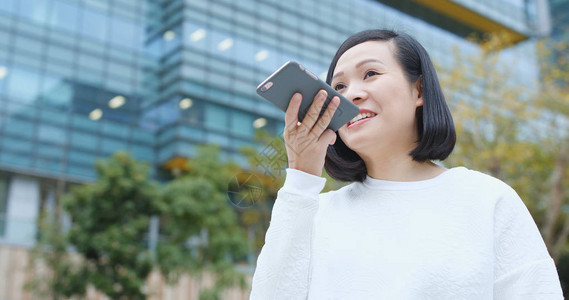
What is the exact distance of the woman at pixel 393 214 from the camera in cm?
134

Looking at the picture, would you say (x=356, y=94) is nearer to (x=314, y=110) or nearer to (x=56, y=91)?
(x=314, y=110)

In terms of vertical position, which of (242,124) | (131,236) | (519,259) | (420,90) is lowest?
(131,236)

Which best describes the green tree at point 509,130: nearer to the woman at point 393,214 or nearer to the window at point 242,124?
the window at point 242,124

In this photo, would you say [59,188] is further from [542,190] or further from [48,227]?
[542,190]

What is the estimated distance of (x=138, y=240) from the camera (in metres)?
12.3

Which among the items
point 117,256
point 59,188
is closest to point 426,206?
point 117,256

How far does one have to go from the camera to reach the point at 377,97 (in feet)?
4.95

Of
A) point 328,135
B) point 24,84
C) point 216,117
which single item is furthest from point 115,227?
point 328,135

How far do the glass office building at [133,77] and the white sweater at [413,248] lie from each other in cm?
1459

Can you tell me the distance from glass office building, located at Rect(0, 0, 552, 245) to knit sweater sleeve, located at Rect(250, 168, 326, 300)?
47.8 feet

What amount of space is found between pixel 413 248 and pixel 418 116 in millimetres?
400

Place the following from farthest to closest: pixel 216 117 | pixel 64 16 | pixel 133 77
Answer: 1. pixel 216 117
2. pixel 133 77
3. pixel 64 16

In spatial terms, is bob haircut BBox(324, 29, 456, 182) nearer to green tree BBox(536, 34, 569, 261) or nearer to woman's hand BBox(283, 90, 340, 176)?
woman's hand BBox(283, 90, 340, 176)

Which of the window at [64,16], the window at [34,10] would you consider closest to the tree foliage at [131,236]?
the window at [34,10]
